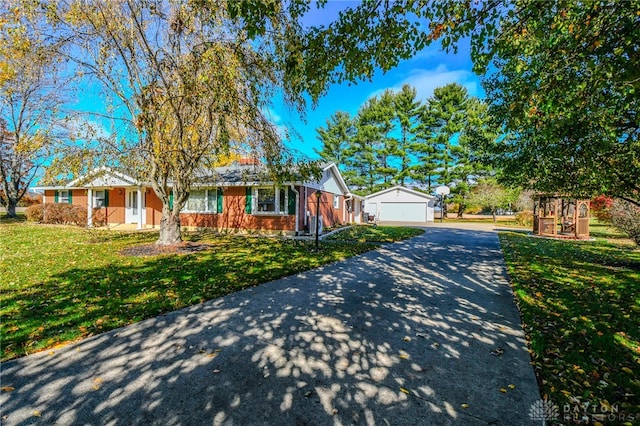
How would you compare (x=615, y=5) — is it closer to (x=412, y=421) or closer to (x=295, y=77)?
(x=295, y=77)

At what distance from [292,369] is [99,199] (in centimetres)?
2135

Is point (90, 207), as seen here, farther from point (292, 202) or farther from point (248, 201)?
point (292, 202)

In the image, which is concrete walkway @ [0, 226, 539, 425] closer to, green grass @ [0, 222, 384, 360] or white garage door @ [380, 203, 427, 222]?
green grass @ [0, 222, 384, 360]

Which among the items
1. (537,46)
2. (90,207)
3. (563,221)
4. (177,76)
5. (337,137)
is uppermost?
(337,137)

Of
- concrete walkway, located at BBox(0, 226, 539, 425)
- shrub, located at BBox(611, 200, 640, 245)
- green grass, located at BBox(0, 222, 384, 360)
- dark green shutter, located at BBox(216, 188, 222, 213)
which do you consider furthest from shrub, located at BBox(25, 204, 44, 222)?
shrub, located at BBox(611, 200, 640, 245)

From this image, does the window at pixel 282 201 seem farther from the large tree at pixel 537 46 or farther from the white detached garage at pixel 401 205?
the white detached garage at pixel 401 205

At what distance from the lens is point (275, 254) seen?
911 cm

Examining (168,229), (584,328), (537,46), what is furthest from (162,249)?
(537,46)

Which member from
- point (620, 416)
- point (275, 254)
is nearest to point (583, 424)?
point (620, 416)

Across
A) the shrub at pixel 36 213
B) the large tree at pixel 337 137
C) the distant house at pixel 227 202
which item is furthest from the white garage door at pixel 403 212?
the shrub at pixel 36 213

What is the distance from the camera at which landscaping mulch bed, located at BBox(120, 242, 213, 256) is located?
8758mm

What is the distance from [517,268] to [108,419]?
8.65 metres

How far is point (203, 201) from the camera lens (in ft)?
53.4

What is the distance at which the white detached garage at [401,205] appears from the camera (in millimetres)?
32062
